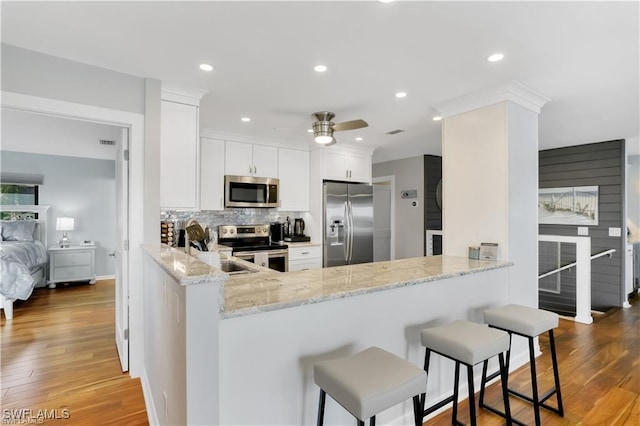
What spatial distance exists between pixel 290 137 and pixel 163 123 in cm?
217

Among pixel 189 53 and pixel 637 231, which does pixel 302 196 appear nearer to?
pixel 189 53

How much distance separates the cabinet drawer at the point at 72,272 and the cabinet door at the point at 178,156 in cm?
461

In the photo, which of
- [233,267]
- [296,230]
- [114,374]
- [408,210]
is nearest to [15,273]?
[114,374]

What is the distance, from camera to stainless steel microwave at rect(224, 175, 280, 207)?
173 inches

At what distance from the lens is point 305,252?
4.72m

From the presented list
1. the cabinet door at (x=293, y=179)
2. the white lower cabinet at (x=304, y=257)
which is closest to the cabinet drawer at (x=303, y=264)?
the white lower cabinet at (x=304, y=257)

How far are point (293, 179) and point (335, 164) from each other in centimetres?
71

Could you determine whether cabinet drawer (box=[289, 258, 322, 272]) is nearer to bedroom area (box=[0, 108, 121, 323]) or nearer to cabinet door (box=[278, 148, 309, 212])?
cabinet door (box=[278, 148, 309, 212])

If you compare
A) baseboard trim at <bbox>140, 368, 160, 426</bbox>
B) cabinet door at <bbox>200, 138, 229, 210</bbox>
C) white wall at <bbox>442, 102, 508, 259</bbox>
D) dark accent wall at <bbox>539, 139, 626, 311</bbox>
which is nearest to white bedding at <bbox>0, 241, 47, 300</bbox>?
cabinet door at <bbox>200, 138, 229, 210</bbox>

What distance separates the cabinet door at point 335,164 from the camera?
4.96 m

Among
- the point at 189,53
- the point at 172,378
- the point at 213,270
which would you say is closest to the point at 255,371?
the point at 172,378

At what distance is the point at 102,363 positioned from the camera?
2877mm

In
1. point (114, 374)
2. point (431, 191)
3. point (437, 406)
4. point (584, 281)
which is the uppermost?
point (431, 191)

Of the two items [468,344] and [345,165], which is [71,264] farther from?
[468,344]
